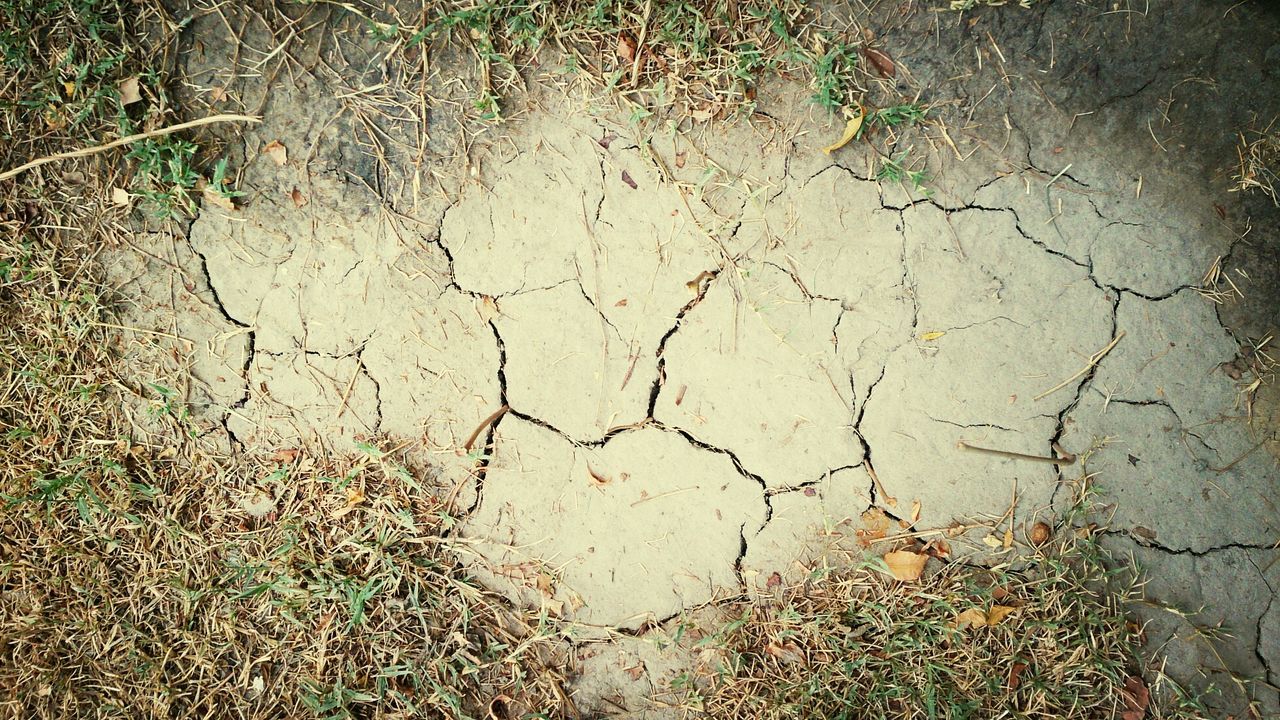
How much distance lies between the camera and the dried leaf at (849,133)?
6.57 ft

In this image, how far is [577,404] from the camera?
2.08 metres

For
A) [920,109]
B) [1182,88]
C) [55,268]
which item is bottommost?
[55,268]

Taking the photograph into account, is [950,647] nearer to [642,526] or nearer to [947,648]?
[947,648]

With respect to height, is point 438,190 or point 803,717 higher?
point 438,190

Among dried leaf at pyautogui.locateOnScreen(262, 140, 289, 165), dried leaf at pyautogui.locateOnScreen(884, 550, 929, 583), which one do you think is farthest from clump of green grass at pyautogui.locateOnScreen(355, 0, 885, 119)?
dried leaf at pyautogui.locateOnScreen(884, 550, 929, 583)

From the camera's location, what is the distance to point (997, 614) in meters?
2.00

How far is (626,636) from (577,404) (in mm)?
724

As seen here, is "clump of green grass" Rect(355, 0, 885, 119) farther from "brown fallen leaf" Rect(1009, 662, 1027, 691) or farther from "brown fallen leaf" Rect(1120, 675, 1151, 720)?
"brown fallen leaf" Rect(1120, 675, 1151, 720)

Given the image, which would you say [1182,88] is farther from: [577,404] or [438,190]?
[438,190]

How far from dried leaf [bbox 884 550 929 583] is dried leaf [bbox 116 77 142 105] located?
2.63m

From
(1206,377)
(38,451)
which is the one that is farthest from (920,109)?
(38,451)

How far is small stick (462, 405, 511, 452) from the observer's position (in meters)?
2.09

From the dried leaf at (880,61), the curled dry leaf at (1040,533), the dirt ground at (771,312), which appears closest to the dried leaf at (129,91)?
the dirt ground at (771,312)

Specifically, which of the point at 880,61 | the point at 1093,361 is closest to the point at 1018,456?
the point at 1093,361
